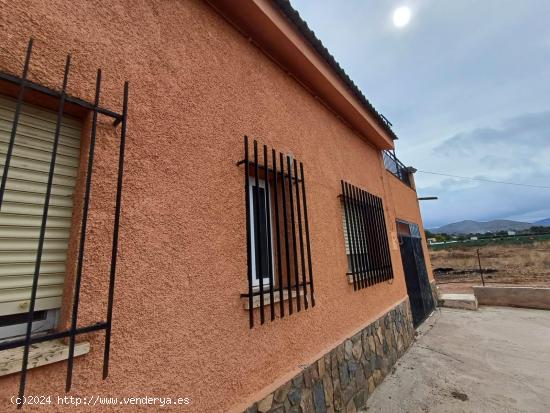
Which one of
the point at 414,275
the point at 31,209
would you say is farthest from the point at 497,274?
the point at 31,209

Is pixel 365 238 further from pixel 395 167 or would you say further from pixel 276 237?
pixel 395 167

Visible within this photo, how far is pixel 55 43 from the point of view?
156 cm

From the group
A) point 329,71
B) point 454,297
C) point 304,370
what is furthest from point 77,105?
point 454,297

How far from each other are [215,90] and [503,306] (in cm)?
1215

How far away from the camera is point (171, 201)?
1.93 metres

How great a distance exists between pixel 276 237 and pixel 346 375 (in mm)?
2127

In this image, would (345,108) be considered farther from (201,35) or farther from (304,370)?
(304,370)

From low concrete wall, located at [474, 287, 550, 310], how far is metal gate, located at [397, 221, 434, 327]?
7.96ft

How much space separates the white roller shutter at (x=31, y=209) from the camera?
1326 mm

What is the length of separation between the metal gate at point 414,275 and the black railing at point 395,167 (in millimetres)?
1712

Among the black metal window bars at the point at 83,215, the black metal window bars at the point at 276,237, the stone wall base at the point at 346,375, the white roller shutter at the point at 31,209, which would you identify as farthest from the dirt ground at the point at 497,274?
the white roller shutter at the point at 31,209

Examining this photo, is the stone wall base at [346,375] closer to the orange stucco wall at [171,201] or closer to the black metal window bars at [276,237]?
the orange stucco wall at [171,201]

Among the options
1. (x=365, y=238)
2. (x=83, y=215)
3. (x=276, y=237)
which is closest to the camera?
(x=83, y=215)

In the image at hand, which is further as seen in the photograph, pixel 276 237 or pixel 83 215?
pixel 276 237
